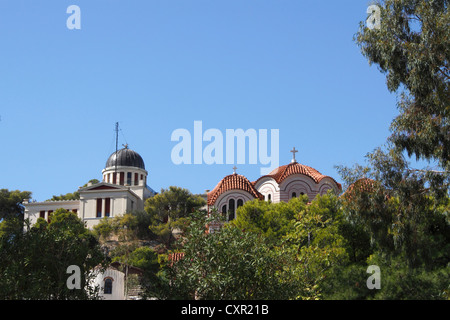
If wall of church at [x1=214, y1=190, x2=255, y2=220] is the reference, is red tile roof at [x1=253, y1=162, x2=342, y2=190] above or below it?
above

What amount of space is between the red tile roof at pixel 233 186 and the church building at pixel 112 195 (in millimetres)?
28209

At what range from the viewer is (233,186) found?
52.7 m

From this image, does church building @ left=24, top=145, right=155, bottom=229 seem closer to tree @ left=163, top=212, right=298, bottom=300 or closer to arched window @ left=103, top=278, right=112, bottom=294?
arched window @ left=103, top=278, right=112, bottom=294

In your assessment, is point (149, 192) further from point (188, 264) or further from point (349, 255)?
point (188, 264)

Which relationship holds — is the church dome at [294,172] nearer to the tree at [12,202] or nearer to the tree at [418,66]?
the tree at [418,66]

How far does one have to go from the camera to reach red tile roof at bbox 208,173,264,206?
2071 inches

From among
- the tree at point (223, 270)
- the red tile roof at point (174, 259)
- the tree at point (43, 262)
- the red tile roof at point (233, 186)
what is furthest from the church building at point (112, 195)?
the tree at point (223, 270)

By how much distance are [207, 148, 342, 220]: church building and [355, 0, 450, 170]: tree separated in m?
28.6

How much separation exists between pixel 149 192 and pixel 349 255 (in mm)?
54628

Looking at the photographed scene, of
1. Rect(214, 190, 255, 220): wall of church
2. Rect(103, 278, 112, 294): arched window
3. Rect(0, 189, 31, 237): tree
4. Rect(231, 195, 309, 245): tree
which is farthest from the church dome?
Rect(0, 189, 31, 237): tree

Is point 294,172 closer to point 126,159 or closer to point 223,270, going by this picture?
point 223,270

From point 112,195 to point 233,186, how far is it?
31754 mm

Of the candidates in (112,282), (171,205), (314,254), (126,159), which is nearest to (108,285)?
(112,282)
